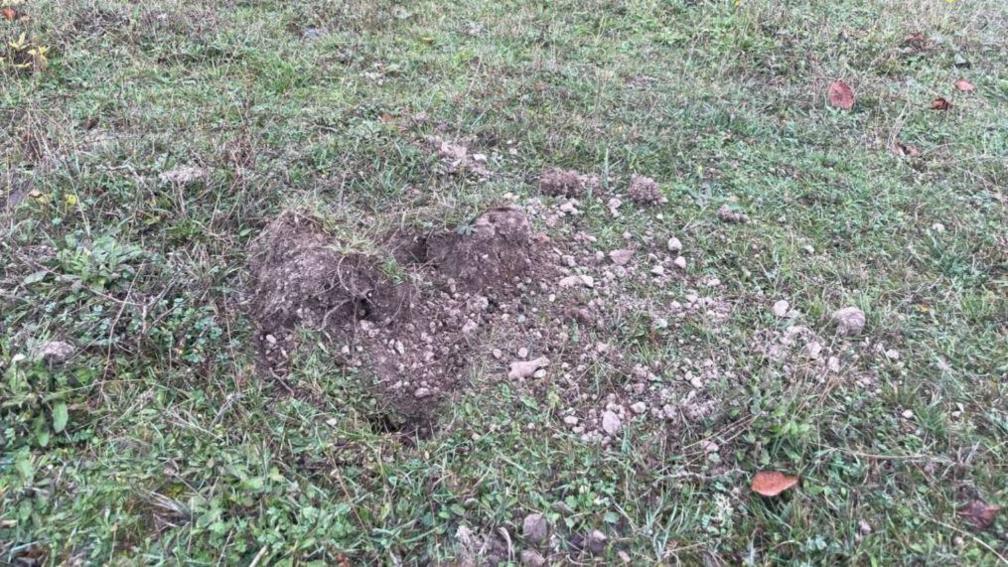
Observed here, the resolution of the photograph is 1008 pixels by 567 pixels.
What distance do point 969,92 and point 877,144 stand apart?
95 centimetres

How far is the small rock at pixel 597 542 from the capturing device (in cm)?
192

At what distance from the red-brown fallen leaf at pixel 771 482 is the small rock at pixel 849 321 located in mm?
683

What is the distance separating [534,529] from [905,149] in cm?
280

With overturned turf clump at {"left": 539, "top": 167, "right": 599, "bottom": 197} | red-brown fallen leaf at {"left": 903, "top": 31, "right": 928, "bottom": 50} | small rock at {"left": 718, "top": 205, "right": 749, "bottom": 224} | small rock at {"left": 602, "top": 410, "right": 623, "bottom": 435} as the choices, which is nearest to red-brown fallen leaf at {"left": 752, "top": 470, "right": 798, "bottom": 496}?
small rock at {"left": 602, "top": 410, "right": 623, "bottom": 435}

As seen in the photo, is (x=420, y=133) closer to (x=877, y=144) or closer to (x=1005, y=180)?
(x=877, y=144)

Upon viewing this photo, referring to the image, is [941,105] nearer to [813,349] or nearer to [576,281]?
[813,349]

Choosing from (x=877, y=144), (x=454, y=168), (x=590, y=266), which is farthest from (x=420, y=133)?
(x=877, y=144)

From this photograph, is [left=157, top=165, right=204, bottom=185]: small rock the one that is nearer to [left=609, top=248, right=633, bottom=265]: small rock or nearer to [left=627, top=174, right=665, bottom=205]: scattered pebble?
[left=609, top=248, right=633, bottom=265]: small rock

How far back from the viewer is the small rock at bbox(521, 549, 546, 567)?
1872 millimetres

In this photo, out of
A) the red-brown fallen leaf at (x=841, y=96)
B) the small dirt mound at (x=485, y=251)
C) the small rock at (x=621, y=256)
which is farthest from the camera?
the red-brown fallen leaf at (x=841, y=96)

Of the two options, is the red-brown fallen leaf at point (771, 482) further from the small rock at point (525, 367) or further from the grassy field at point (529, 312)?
the small rock at point (525, 367)

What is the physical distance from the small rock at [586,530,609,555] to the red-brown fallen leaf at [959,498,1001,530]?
3.27 feet

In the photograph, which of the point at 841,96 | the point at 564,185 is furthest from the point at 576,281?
the point at 841,96

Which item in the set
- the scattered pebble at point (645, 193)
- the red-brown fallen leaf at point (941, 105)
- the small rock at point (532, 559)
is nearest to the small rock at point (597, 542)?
the small rock at point (532, 559)
